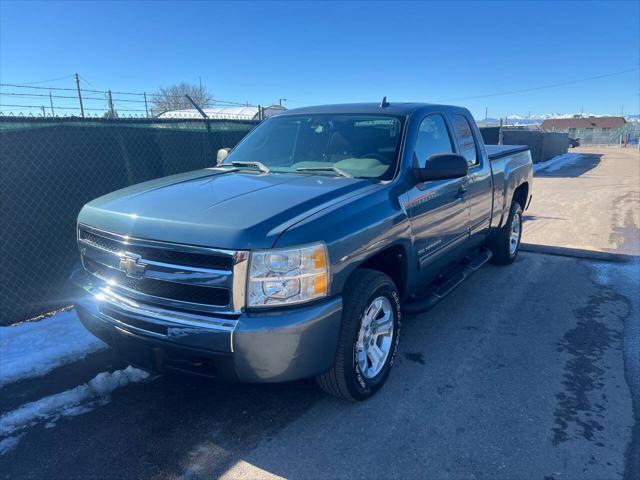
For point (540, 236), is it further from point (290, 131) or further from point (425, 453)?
point (425, 453)

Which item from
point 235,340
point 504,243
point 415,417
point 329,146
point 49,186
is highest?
point 329,146

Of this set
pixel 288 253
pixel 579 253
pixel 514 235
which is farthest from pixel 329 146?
pixel 579 253

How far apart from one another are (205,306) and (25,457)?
1388mm

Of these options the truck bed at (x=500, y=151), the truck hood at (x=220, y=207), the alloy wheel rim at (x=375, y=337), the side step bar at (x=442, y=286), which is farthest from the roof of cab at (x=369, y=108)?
the alloy wheel rim at (x=375, y=337)

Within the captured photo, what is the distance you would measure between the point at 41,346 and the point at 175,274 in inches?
89.6

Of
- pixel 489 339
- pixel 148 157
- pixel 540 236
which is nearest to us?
pixel 489 339

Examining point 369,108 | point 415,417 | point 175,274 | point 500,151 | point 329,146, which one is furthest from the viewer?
point 500,151

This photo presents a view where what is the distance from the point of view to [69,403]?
3.20m

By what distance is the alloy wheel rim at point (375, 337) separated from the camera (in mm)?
3043

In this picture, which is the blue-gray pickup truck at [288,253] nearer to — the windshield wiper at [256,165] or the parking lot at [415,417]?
the windshield wiper at [256,165]

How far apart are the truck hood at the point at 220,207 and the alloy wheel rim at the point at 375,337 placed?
79 cm

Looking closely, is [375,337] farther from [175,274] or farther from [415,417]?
[175,274]

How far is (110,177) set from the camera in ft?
17.8

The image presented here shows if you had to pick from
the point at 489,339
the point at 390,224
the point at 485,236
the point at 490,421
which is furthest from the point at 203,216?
the point at 485,236
